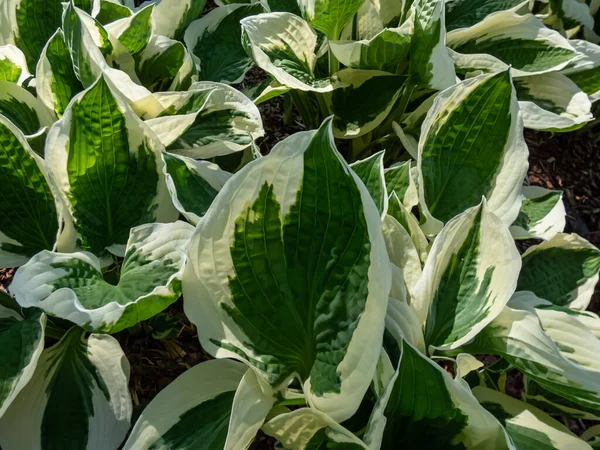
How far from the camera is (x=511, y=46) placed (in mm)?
1344

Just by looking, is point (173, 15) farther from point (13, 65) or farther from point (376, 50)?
point (376, 50)

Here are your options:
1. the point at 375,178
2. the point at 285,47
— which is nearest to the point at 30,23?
the point at 285,47

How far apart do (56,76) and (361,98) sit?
0.64 meters

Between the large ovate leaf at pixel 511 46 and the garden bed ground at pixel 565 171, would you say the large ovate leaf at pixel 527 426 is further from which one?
the large ovate leaf at pixel 511 46

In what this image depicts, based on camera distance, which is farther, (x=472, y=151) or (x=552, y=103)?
(x=552, y=103)

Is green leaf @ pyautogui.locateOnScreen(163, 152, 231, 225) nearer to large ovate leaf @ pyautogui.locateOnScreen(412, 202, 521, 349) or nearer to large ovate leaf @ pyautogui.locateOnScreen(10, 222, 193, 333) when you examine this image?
large ovate leaf @ pyautogui.locateOnScreen(10, 222, 193, 333)

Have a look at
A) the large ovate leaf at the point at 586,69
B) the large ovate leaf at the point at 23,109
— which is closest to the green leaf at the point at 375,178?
the large ovate leaf at the point at 23,109

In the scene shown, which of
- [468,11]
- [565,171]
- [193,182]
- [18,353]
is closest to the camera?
[18,353]

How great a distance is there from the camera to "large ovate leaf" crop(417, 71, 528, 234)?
95 cm

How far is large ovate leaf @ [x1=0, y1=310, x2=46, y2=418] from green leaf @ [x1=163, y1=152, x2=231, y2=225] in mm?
269

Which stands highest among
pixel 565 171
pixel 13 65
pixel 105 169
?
pixel 13 65

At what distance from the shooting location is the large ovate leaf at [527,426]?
2.82 ft

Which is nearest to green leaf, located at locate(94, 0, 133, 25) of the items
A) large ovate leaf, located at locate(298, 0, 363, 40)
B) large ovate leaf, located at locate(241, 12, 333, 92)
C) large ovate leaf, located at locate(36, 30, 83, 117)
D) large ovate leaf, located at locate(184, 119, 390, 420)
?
large ovate leaf, located at locate(36, 30, 83, 117)

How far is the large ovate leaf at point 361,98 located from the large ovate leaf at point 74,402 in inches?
27.8
